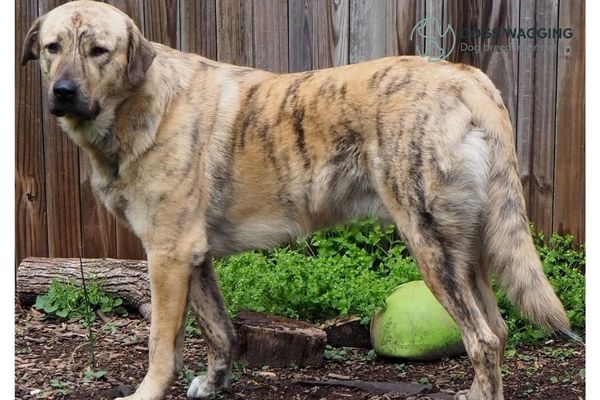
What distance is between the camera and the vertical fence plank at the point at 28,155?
5.69 meters

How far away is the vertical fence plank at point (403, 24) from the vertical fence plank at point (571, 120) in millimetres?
892

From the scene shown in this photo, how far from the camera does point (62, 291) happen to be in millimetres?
5676

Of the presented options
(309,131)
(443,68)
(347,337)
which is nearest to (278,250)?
(347,337)

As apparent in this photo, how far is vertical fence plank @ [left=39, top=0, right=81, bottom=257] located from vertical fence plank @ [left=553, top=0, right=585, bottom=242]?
10.3ft

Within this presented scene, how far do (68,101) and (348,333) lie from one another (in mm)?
2155

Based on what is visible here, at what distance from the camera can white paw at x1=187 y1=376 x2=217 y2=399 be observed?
4.30 meters

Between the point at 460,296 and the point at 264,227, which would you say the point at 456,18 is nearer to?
the point at 264,227

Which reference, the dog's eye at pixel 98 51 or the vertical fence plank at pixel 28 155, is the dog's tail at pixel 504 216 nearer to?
the dog's eye at pixel 98 51

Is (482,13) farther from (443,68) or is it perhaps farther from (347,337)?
(347,337)

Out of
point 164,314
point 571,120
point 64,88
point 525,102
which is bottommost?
point 164,314

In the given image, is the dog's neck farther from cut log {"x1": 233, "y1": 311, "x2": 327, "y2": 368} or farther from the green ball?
the green ball

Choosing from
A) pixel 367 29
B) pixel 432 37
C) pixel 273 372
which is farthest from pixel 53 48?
pixel 432 37

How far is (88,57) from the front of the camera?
3865 millimetres

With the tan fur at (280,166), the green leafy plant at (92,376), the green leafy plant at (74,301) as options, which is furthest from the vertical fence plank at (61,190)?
the tan fur at (280,166)
